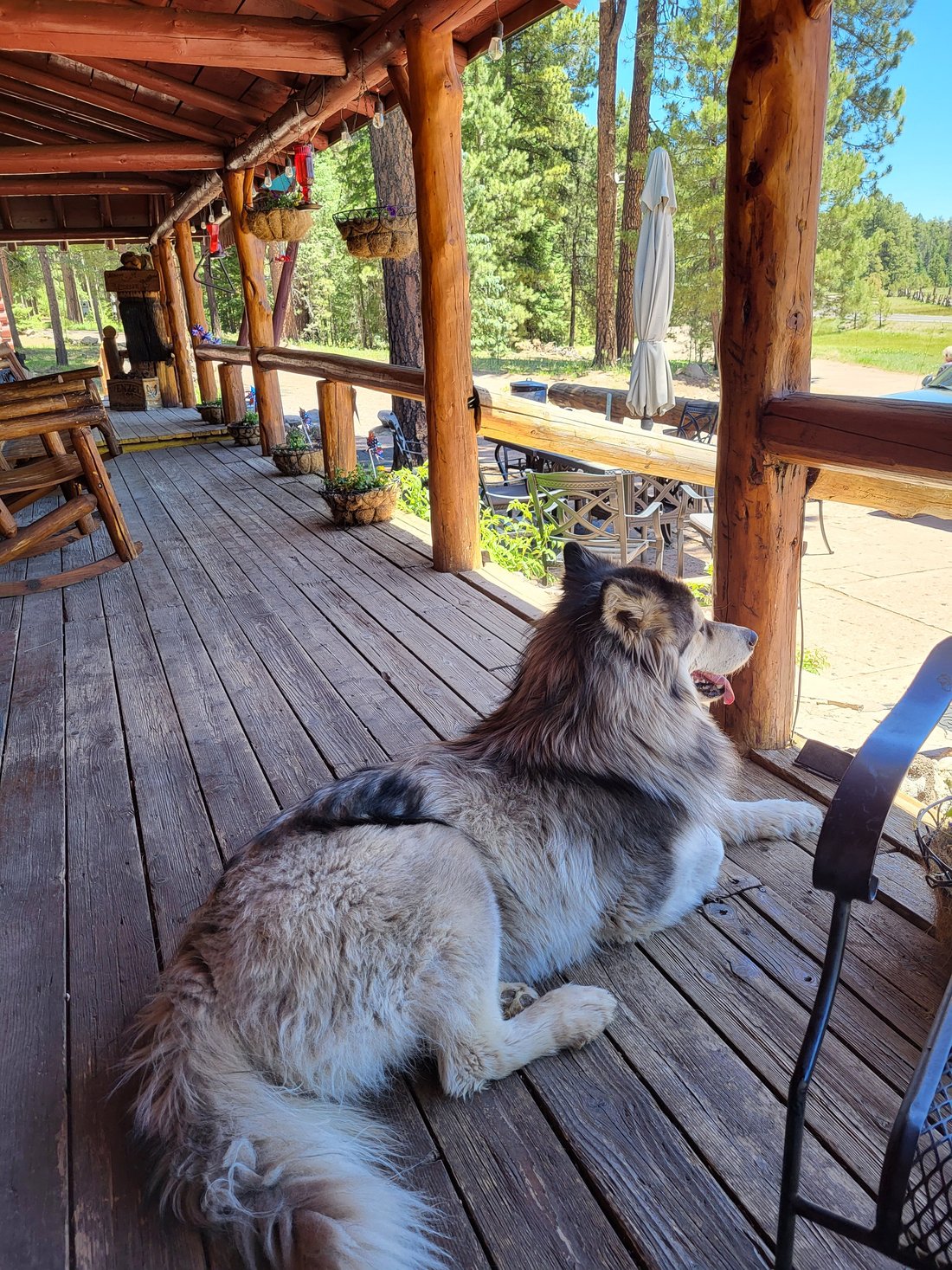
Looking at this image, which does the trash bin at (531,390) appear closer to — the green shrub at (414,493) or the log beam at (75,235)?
the green shrub at (414,493)

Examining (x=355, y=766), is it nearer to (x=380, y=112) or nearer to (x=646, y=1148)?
(x=646, y=1148)

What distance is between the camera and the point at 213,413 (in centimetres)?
1055

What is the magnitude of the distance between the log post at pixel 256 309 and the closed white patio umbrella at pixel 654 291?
154 inches

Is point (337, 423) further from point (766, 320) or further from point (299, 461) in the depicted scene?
point (766, 320)

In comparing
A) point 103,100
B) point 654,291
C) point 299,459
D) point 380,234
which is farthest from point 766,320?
point 654,291

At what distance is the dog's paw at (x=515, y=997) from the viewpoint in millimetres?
1630

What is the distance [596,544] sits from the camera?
258 inches

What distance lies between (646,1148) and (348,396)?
576 cm

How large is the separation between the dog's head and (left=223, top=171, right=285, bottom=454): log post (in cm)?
694

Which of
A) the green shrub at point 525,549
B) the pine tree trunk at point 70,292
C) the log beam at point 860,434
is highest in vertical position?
the pine tree trunk at point 70,292

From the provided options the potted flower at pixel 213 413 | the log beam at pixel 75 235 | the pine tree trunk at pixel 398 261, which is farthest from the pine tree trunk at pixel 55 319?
the pine tree trunk at pixel 398 261

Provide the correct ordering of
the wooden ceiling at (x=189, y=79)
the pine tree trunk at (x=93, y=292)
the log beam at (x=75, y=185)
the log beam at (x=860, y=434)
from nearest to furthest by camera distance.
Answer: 1. the log beam at (x=860, y=434)
2. the wooden ceiling at (x=189, y=79)
3. the log beam at (x=75, y=185)
4. the pine tree trunk at (x=93, y=292)

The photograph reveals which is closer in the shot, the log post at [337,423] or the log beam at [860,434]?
the log beam at [860,434]

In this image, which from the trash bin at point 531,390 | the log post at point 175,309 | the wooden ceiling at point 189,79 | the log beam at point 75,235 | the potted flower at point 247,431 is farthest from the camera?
the log post at point 175,309
